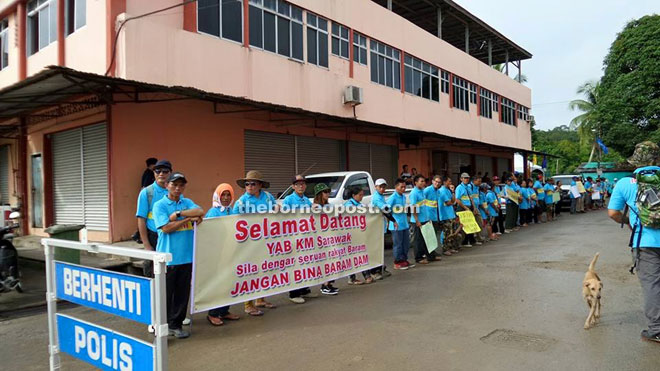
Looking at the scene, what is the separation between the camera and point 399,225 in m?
8.27

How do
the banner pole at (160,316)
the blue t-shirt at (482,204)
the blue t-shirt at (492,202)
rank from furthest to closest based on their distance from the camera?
the blue t-shirt at (492,202)
the blue t-shirt at (482,204)
the banner pole at (160,316)

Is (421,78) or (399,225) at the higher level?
(421,78)

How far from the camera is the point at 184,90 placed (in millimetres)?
9164

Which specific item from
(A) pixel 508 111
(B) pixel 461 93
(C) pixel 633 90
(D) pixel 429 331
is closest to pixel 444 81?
(B) pixel 461 93

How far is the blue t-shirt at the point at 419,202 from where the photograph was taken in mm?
9086

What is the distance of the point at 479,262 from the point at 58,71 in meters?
8.43

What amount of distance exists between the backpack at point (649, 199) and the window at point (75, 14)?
Answer: 12.3m

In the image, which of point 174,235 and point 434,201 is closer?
point 174,235

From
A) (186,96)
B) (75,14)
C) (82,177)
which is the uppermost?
(75,14)

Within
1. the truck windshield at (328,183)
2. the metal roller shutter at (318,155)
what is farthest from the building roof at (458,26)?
the truck windshield at (328,183)

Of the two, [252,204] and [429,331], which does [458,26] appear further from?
[429,331]

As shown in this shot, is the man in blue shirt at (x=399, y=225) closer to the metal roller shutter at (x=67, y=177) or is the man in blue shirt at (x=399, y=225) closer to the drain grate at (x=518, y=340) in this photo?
the drain grate at (x=518, y=340)

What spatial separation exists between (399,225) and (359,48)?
1171 cm

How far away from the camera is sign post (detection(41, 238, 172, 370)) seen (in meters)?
2.73
